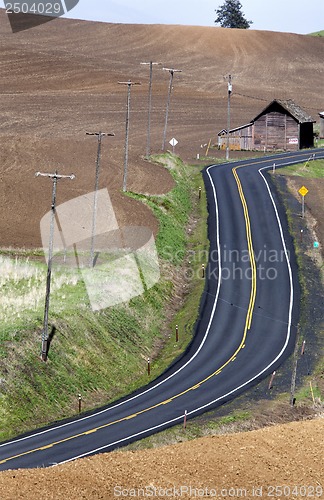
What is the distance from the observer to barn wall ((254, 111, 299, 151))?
368 feet

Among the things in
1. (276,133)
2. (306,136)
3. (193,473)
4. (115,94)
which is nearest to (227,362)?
(193,473)

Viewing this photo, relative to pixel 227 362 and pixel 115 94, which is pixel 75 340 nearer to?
pixel 227 362

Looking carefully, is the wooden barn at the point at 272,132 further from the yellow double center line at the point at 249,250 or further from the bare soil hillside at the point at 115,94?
the yellow double center line at the point at 249,250

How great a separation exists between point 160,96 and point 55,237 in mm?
71085

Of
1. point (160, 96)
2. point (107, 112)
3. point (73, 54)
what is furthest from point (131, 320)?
point (73, 54)

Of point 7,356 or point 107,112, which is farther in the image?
point 107,112

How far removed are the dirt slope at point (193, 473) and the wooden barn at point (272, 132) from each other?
3241 inches

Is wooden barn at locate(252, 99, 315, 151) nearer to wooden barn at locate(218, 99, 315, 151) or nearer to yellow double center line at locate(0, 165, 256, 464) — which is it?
wooden barn at locate(218, 99, 315, 151)

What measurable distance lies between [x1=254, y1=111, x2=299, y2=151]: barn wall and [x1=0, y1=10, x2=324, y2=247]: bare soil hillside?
7.19 meters

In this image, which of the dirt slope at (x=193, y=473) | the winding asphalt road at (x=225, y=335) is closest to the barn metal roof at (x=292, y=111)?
the winding asphalt road at (x=225, y=335)

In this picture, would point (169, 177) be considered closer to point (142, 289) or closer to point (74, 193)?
point (74, 193)

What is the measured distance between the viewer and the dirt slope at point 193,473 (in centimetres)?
2653

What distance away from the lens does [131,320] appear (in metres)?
58.2

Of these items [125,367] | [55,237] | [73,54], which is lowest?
[125,367]
